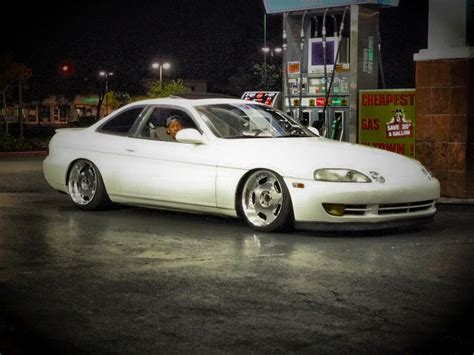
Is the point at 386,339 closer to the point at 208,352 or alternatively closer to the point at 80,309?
the point at 208,352

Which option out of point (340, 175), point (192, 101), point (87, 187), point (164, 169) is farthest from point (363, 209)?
point (87, 187)

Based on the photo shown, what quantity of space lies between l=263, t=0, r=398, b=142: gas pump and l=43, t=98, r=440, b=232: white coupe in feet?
17.0

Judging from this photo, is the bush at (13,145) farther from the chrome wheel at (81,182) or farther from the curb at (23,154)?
the chrome wheel at (81,182)

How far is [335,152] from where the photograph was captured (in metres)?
8.82

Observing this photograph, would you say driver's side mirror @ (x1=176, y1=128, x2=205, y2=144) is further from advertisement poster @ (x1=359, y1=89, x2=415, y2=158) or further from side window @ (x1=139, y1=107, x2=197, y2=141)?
advertisement poster @ (x1=359, y1=89, x2=415, y2=158)

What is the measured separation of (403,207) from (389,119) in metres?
5.84

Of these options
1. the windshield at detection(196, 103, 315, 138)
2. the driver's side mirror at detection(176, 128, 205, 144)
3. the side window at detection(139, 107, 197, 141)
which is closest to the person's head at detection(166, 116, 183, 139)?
the side window at detection(139, 107, 197, 141)

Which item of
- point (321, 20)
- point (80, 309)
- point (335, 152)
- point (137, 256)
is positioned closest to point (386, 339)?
point (80, 309)

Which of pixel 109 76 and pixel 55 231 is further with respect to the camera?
pixel 109 76

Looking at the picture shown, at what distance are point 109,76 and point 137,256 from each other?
66693 mm

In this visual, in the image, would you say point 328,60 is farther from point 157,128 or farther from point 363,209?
point 363,209

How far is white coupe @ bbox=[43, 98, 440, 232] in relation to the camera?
8.38 m

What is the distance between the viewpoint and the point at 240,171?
882cm

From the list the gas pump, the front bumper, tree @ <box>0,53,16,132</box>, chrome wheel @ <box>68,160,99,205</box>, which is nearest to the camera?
the front bumper
